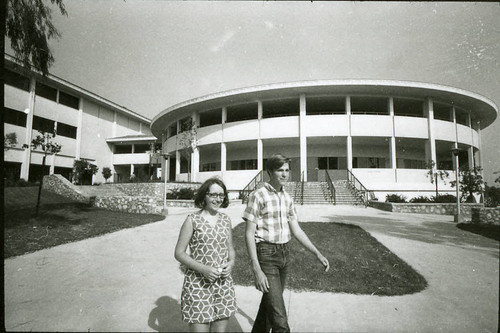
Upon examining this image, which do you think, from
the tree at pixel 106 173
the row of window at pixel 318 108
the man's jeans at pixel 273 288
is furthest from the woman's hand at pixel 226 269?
the tree at pixel 106 173

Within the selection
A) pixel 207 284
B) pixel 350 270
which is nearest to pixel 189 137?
pixel 350 270

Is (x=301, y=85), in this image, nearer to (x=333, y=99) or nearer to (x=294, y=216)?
(x=333, y=99)

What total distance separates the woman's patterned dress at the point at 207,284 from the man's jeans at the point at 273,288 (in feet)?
1.04

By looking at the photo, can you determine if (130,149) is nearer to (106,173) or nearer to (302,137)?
(106,173)

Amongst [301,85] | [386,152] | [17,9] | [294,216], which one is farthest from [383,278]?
[386,152]

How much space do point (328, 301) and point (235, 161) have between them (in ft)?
72.0

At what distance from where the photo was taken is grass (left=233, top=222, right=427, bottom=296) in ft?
12.0

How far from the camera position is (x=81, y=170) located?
23281 millimetres

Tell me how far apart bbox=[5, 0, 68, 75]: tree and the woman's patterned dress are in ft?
7.23

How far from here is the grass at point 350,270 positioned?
3.65 meters

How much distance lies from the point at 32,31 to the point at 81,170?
25175 mm

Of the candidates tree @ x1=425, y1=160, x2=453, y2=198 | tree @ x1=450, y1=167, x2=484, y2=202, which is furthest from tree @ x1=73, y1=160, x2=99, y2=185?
tree @ x1=450, y1=167, x2=484, y2=202

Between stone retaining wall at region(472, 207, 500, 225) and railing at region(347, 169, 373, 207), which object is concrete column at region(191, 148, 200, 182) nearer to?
railing at region(347, 169, 373, 207)

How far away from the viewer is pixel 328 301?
→ 322 centimetres
